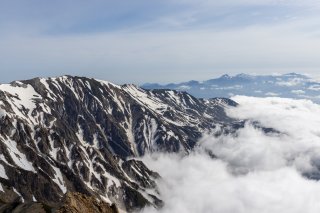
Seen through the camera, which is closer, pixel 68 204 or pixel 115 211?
pixel 68 204

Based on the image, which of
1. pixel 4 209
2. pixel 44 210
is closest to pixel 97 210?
pixel 44 210

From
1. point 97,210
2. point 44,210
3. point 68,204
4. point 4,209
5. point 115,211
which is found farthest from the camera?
point 4,209

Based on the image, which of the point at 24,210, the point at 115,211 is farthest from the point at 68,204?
the point at 24,210

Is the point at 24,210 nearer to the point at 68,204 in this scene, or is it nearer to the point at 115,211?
the point at 115,211

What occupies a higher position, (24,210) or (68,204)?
(68,204)

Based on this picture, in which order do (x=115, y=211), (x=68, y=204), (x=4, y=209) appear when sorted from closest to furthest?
(x=68, y=204)
(x=115, y=211)
(x=4, y=209)

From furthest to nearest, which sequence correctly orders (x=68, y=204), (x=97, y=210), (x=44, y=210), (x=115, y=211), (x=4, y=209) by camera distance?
(x=4, y=209)
(x=44, y=210)
(x=115, y=211)
(x=97, y=210)
(x=68, y=204)

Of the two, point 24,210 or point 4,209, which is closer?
point 24,210

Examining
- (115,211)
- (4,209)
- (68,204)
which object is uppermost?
(68,204)

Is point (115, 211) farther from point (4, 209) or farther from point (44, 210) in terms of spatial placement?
point (4, 209)
